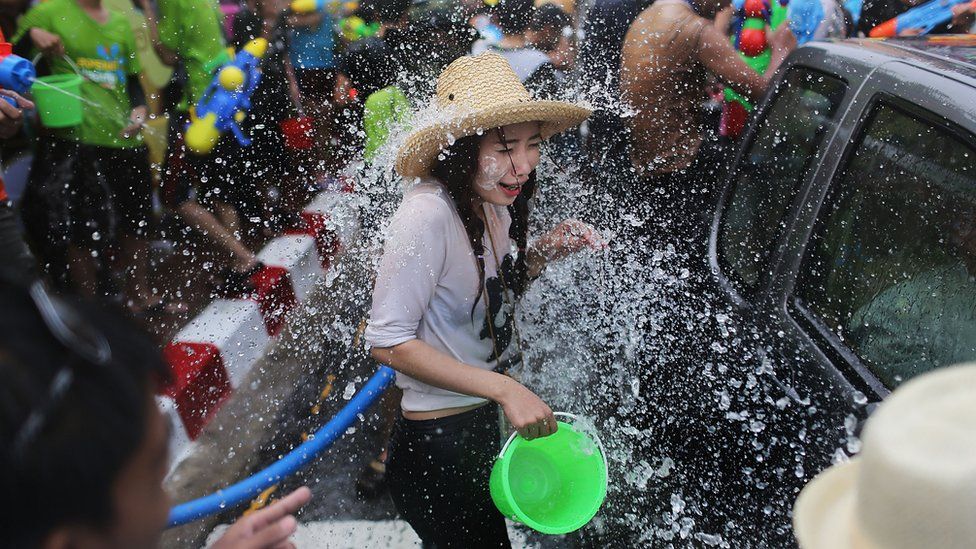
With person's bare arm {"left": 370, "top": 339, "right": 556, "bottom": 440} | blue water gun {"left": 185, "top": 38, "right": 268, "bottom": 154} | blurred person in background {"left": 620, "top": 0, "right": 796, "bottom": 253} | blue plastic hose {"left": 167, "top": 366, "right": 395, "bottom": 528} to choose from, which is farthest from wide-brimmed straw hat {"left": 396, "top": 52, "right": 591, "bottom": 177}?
blue water gun {"left": 185, "top": 38, "right": 268, "bottom": 154}

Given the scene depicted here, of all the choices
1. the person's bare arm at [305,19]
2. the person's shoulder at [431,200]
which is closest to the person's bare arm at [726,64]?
the person's shoulder at [431,200]

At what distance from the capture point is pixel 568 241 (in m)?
2.55

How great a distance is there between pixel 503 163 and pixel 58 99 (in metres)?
2.75

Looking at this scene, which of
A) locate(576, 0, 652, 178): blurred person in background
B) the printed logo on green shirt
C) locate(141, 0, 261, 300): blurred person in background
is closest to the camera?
the printed logo on green shirt

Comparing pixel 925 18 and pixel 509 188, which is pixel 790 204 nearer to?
pixel 509 188

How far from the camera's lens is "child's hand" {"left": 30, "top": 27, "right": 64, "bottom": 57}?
379cm

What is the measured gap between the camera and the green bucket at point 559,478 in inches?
79.7

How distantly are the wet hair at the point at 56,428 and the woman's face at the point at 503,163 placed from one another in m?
1.37

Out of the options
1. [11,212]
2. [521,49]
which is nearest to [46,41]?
[11,212]

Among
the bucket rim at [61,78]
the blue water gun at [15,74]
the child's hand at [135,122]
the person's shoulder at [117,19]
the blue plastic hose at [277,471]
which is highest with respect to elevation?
the person's shoulder at [117,19]

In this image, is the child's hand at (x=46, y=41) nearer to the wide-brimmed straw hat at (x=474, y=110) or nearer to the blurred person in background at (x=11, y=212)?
the blurred person in background at (x=11, y=212)

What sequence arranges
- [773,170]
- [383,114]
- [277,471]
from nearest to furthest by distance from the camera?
1. [773,170]
2. [277,471]
3. [383,114]

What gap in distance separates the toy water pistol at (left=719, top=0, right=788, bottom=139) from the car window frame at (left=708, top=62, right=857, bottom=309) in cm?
200

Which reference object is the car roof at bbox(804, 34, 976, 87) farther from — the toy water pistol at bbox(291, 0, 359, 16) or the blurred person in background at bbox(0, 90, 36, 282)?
the toy water pistol at bbox(291, 0, 359, 16)
